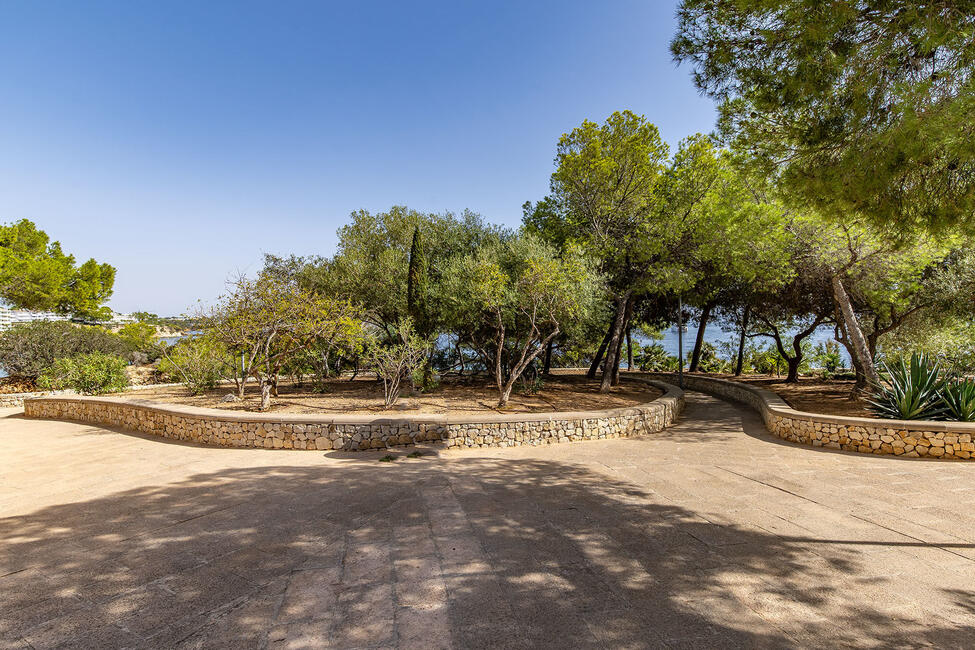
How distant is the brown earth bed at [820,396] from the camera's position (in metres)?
9.51

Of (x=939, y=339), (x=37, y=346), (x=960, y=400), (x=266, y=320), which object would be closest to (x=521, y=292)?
(x=266, y=320)

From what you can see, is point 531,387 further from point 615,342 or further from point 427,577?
point 427,577

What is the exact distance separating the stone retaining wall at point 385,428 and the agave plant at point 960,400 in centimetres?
489

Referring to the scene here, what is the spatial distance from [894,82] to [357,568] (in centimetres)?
664

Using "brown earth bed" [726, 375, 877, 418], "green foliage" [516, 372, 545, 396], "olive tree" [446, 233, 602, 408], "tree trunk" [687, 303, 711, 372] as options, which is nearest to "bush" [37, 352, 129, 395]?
"olive tree" [446, 233, 602, 408]

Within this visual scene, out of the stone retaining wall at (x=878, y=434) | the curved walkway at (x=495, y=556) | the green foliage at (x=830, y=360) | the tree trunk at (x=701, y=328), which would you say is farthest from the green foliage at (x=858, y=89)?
the green foliage at (x=830, y=360)

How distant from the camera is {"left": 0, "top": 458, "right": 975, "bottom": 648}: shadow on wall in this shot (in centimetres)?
253

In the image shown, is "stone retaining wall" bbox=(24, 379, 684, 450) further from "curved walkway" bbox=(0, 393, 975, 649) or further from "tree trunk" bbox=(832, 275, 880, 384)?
"tree trunk" bbox=(832, 275, 880, 384)

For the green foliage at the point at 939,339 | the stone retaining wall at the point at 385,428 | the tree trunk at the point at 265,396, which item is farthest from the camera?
the green foliage at the point at 939,339

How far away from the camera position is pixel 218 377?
14.0 m

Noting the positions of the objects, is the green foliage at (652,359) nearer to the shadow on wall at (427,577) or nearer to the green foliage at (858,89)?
the green foliage at (858,89)

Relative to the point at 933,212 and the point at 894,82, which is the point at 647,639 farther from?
the point at 894,82

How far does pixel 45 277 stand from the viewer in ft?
69.8

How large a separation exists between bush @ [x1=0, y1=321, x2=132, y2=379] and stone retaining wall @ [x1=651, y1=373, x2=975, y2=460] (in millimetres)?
25927
